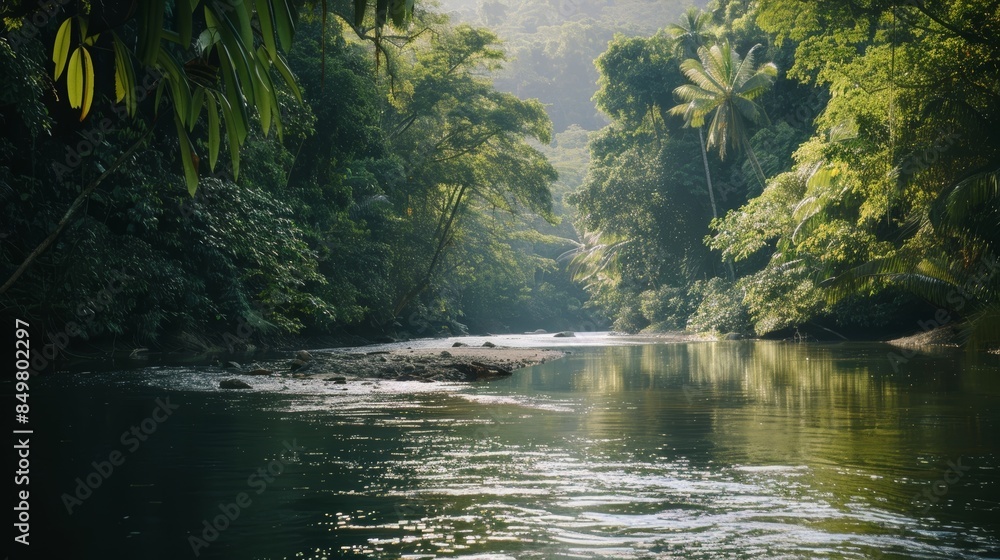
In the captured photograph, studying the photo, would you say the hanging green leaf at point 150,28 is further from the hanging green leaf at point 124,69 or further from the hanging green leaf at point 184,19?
the hanging green leaf at point 124,69

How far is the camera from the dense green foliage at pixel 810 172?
1474 centimetres

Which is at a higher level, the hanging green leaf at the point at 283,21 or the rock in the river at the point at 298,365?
the hanging green leaf at the point at 283,21

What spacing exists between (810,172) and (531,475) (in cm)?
2072

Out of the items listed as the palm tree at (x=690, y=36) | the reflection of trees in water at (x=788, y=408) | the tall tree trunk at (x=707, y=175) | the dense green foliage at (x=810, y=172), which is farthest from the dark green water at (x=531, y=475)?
the palm tree at (x=690, y=36)

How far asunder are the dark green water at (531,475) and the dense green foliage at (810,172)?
26.4 ft

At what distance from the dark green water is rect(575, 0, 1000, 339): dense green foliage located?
26.4ft

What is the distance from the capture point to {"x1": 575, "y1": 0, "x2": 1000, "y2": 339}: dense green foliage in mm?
14742

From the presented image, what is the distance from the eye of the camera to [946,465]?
466 cm

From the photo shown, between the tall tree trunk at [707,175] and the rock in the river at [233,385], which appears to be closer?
the rock in the river at [233,385]

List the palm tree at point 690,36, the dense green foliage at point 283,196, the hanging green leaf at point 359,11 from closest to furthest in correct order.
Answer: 1. the hanging green leaf at point 359,11
2. the dense green foliage at point 283,196
3. the palm tree at point 690,36

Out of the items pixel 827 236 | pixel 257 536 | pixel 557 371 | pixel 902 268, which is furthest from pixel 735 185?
pixel 257 536

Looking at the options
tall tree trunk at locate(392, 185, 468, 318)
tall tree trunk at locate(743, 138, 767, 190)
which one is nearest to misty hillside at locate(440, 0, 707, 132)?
tall tree trunk at locate(743, 138, 767, 190)

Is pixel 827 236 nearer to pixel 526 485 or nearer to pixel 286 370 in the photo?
pixel 286 370

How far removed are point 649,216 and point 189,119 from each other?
40.0 meters
